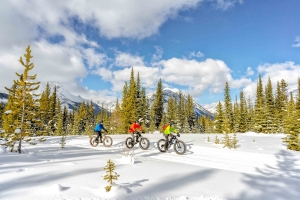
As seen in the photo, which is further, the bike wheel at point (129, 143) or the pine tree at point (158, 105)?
the pine tree at point (158, 105)

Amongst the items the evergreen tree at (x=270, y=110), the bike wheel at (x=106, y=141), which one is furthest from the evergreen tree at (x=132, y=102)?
the evergreen tree at (x=270, y=110)

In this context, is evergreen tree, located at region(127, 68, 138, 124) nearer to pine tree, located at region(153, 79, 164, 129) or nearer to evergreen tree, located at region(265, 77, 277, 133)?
pine tree, located at region(153, 79, 164, 129)

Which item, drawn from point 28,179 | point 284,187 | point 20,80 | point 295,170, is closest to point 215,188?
point 284,187

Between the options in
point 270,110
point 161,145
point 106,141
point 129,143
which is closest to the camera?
point 161,145

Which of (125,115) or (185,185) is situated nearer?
(185,185)

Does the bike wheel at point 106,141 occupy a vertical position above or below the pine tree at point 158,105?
below

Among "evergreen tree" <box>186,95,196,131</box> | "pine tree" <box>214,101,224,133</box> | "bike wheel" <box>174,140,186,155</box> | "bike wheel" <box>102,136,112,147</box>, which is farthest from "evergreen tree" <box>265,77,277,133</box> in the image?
"bike wheel" <box>102,136,112,147</box>

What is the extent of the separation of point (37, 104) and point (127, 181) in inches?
465

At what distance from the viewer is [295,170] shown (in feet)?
32.7

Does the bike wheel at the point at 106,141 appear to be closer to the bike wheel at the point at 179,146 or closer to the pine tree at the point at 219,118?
→ the bike wheel at the point at 179,146

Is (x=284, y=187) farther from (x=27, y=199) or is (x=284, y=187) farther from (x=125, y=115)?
(x=125, y=115)

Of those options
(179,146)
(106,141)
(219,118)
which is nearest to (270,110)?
(219,118)

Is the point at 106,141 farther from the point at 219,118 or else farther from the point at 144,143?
the point at 219,118

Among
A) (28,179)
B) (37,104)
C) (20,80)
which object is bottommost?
(28,179)
